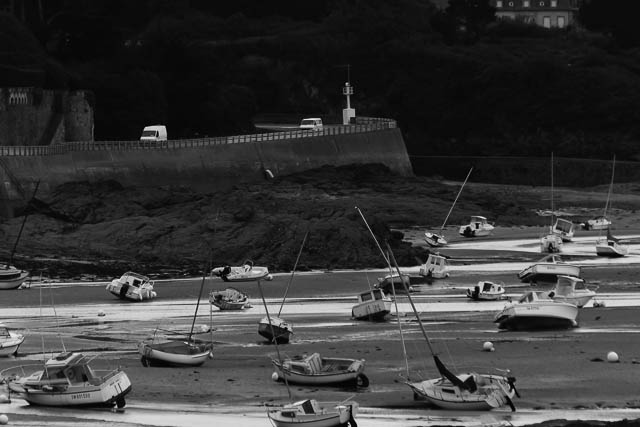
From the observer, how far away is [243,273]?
55094mm

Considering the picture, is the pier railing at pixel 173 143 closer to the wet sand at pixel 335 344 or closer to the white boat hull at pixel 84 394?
the wet sand at pixel 335 344

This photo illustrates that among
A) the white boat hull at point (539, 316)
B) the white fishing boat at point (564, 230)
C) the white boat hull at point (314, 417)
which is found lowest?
the white fishing boat at point (564, 230)

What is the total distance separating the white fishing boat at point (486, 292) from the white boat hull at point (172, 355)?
13126 millimetres

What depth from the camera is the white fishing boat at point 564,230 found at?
65.6 metres

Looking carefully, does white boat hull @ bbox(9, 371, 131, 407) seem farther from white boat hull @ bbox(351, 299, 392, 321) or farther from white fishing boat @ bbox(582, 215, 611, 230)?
white fishing boat @ bbox(582, 215, 611, 230)

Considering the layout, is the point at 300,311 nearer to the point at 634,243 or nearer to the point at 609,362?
the point at 609,362

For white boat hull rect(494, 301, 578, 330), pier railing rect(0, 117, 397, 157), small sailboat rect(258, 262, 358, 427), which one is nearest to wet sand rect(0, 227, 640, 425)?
white boat hull rect(494, 301, 578, 330)

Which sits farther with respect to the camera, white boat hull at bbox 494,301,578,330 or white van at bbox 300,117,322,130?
white van at bbox 300,117,322,130

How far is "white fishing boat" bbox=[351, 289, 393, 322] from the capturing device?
148 feet

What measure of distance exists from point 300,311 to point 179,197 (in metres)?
26.6

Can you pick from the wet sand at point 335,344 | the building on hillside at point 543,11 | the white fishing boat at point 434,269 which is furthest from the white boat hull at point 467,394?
the building on hillside at point 543,11

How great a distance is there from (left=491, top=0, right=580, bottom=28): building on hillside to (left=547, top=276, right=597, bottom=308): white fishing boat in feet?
391

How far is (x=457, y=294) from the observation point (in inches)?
2019

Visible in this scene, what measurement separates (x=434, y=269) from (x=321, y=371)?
19.8 metres
